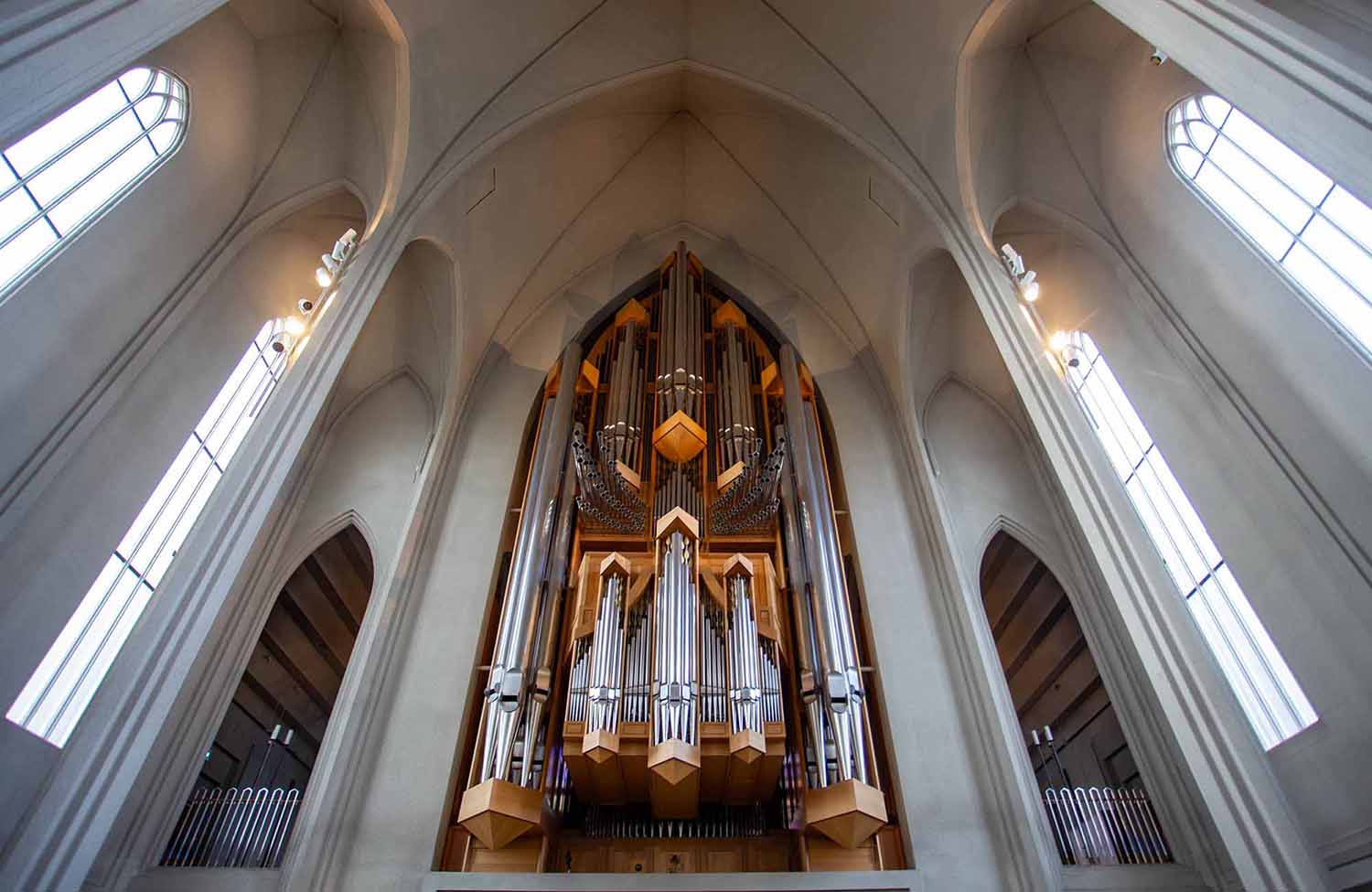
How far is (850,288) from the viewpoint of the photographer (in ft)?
35.2

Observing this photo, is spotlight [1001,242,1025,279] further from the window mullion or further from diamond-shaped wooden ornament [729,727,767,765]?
the window mullion

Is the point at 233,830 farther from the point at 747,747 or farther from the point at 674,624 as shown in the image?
the point at 747,747

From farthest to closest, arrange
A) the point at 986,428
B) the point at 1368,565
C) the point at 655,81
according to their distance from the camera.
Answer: the point at 655,81 < the point at 986,428 < the point at 1368,565

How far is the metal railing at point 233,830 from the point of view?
20.9ft

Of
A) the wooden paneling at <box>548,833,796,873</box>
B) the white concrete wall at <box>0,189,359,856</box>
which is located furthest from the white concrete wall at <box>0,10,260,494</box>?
the wooden paneling at <box>548,833,796,873</box>

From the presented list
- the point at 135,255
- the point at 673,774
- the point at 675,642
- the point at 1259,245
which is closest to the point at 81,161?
the point at 135,255

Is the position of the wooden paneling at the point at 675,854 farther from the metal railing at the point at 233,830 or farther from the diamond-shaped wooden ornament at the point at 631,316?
the diamond-shaped wooden ornament at the point at 631,316

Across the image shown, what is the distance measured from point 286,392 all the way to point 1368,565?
310 inches

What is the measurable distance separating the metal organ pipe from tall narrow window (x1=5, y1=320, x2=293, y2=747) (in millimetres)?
5045

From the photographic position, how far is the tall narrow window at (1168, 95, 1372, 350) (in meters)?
5.57

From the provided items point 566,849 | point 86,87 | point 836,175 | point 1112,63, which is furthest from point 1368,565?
point 86,87

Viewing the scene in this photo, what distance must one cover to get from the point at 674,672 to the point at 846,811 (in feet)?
5.52

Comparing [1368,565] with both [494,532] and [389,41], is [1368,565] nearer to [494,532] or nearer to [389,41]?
[494,532]

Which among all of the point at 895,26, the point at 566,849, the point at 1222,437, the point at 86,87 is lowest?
the point at 566,849
